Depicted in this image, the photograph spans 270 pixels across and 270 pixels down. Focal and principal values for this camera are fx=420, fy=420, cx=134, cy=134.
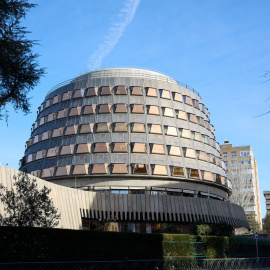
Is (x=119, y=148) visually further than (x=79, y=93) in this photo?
No

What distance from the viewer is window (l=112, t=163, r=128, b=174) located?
52875 mm

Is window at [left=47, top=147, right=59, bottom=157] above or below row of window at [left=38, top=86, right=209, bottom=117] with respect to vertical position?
below

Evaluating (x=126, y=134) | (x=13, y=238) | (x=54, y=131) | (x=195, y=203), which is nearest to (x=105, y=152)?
(x=126, y=134)

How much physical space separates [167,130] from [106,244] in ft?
114

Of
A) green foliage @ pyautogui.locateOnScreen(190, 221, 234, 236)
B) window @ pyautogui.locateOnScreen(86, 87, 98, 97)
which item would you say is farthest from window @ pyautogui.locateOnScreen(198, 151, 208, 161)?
window @ pyautogui.locateOnScreen(86, 87, 98, 97)

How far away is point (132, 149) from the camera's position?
2152 inches

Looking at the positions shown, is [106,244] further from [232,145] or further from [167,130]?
[232,145]

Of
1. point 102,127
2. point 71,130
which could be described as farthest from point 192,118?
point 71,130

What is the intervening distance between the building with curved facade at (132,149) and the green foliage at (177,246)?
18.9 m

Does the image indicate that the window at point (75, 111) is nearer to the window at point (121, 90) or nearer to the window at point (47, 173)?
the window at point (121, 90)

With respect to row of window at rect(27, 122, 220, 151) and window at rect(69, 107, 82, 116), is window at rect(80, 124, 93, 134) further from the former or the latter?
window at rect(69, 107, 82, 116)

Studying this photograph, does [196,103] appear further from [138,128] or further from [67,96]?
[67,96]

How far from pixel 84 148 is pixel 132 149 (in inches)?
246

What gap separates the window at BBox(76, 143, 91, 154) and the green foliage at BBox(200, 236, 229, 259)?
25.2 metres
